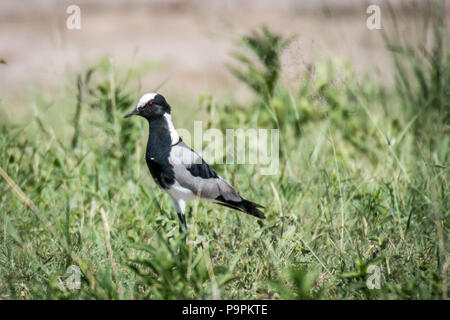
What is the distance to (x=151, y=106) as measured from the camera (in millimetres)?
2430

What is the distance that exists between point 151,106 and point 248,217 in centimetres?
77

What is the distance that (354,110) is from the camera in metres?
3.86

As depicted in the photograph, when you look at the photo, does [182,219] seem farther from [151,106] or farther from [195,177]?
[151,106]

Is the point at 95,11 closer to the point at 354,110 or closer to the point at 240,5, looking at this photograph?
the point at 240,5

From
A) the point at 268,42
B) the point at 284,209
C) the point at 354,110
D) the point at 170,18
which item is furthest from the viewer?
the point at 170,18

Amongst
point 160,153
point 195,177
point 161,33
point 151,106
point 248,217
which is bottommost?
point 248,217

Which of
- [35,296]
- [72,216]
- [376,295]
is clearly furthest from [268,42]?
[35,296]

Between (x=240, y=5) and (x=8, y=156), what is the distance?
4.98 metres

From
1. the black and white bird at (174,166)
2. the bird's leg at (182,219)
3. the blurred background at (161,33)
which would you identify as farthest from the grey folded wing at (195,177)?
the blurred background at (161,33)

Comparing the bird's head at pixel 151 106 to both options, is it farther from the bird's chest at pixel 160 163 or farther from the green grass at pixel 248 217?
the green grass at pixel 248 217

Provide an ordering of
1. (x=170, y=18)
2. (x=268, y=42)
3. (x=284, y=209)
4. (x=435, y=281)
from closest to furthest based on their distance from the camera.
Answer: (x=435, y=281) < (x=284, y=209) < (x=268, y=42) < (x=170, y=18)

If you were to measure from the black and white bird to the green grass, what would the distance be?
132 millimetres

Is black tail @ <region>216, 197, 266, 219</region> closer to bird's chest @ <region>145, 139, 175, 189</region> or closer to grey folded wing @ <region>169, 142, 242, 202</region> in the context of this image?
grey folded wing @ <region>169, 142, 242, 202</region>

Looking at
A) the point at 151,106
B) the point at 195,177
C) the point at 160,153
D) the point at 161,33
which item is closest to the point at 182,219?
the point at 195,177
